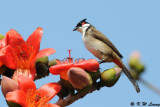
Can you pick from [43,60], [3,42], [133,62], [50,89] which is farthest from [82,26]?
[50,89]

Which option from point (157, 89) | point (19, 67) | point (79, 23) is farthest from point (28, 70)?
point (79, 23)

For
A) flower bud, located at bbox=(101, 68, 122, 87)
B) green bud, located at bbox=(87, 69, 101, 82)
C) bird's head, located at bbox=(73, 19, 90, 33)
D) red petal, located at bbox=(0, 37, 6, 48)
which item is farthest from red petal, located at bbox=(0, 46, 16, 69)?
bird's head, located at bbox=(73, 19, 90, 33)

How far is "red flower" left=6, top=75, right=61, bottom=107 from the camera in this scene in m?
1.98

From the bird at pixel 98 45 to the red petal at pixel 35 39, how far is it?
4.36 ft

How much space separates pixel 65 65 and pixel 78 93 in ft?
0.78

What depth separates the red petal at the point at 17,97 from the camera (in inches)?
75.5

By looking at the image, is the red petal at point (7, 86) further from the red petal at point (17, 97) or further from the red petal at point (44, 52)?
the red petal at point (44, 52)

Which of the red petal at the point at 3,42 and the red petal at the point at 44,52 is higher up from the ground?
the red petal at the point at 3,42

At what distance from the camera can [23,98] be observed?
2.00 metres

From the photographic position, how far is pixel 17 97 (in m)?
1.94

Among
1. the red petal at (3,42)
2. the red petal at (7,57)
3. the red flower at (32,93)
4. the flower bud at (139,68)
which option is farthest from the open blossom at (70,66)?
the flower bud at (139,68)

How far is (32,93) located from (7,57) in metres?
0.33

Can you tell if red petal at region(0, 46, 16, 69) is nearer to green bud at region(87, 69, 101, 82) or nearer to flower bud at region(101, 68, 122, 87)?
green bud at region(87, 69, 101, 82)

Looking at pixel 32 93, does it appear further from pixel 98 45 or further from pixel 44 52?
pixel 98 45
